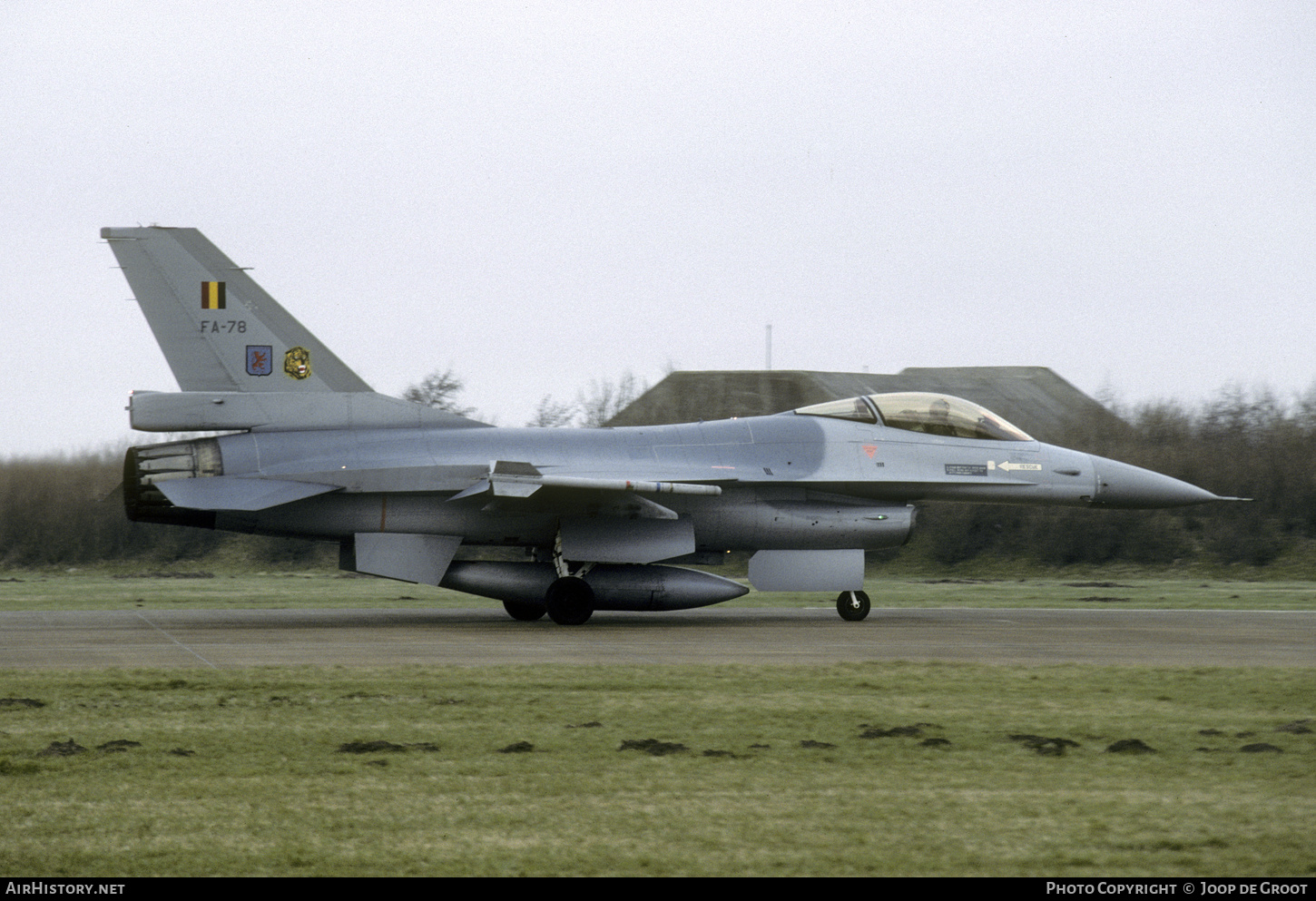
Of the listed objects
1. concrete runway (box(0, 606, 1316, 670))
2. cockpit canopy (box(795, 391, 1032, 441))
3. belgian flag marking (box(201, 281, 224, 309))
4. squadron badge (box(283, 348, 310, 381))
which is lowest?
concrete runway (box(0, 606, 1316, 670))

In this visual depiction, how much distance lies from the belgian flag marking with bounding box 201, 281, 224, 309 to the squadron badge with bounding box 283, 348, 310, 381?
1091 mm

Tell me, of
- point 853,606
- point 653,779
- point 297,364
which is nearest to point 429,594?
point 297,364

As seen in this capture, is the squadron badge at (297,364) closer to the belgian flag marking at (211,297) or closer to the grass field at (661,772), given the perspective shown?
the belgian flag marking at (211,297)

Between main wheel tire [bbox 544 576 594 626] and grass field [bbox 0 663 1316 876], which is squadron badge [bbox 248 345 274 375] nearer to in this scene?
main wheel tire [bbox 544 576 594 626]

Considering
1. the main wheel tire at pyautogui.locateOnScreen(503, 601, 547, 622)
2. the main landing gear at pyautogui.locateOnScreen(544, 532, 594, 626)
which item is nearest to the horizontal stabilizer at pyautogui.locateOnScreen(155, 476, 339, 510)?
the main wheel tire at pyautogui.locateOnScreen(503, 601, 547, 622)

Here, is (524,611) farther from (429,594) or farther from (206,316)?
(429,594)

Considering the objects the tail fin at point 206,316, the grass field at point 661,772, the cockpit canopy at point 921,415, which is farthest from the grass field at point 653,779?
the cockpit canopy at point 921,415

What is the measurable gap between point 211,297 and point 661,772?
12.5 meters

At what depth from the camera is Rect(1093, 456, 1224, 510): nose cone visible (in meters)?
18.3

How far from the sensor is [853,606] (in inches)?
688

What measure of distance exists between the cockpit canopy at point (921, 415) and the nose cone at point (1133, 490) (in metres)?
1.37

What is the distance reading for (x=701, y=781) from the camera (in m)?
6.31

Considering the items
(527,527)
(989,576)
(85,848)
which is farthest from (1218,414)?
(85,848)

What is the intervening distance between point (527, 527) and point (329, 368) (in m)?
3.50
